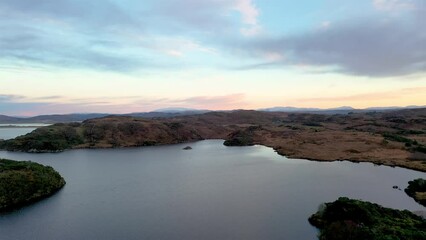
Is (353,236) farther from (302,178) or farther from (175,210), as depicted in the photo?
(302,178)

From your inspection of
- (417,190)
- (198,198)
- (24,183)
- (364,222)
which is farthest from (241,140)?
(364,222)

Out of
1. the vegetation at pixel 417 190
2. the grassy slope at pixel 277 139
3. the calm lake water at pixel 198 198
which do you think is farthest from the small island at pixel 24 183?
the grassy slope at pixel 277 139

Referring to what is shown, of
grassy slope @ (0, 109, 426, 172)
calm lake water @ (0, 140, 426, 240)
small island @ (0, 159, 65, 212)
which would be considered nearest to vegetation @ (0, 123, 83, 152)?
grassy slope @ (0, 109, 426, 172)

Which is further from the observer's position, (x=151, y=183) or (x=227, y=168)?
(x=227, y=168)

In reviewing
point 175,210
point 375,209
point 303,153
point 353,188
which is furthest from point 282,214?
point 303,153

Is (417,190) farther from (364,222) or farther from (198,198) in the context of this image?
(198,198)

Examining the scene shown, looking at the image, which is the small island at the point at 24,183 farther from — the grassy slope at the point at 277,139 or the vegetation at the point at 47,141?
the grassy slope at the point at 277,139
